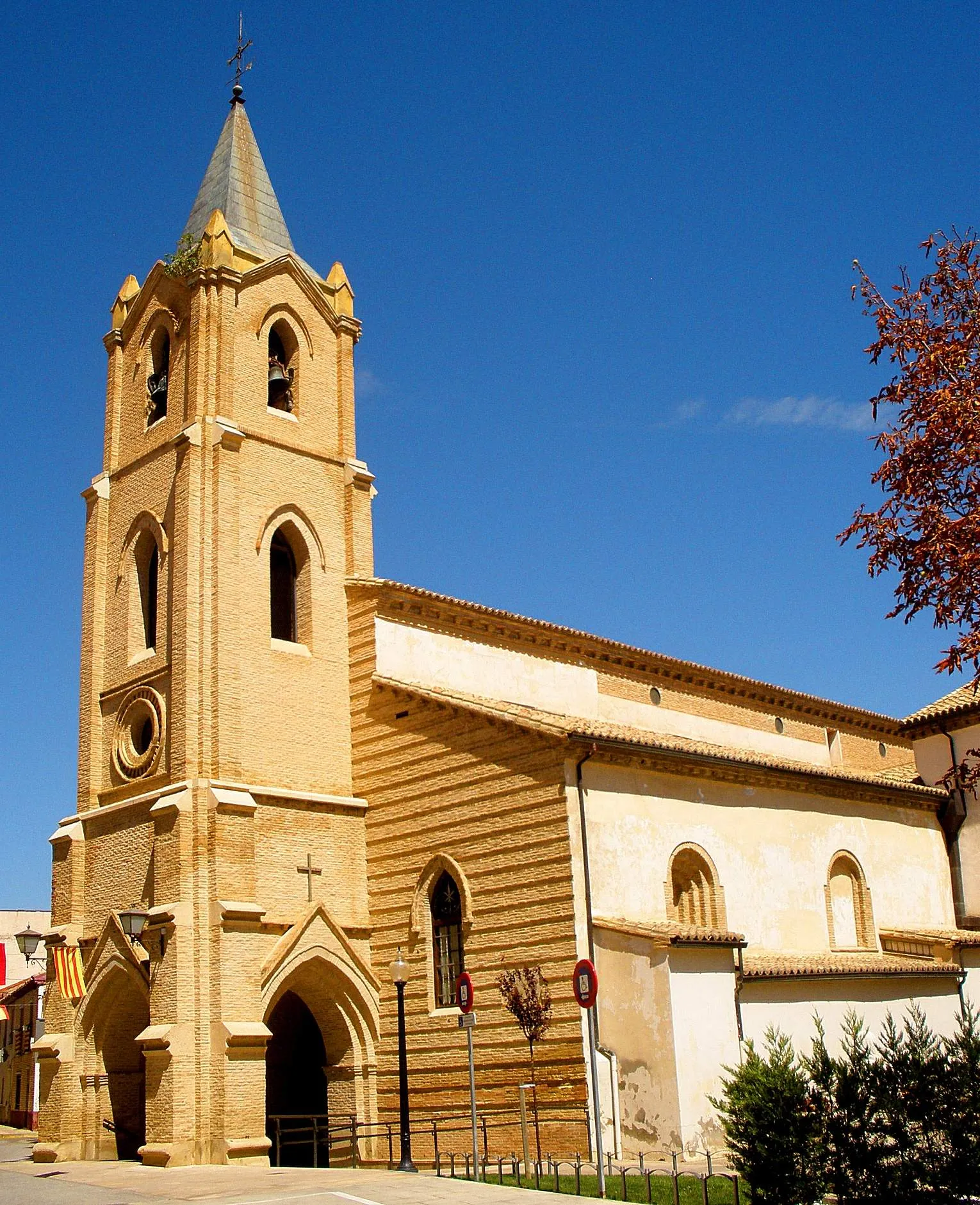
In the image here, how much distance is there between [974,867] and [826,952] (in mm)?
6695

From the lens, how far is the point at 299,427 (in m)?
27.3

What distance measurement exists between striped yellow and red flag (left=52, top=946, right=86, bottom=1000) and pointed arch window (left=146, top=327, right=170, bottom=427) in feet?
35.6

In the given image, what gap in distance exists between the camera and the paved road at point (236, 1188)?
1487cm

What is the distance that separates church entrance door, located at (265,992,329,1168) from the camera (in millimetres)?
24625

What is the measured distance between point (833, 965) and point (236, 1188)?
37.2 feet

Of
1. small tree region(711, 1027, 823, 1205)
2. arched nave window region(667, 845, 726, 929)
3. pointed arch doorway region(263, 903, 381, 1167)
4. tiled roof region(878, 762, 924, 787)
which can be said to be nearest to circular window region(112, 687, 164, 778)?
pointed arch doorway region(263, 903, 381, 1167)

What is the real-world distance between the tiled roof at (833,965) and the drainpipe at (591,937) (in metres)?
2.61

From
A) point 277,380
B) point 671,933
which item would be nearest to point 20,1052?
point 277,380

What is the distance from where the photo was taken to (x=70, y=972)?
2427 cm

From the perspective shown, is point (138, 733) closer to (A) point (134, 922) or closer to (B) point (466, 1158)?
(A) point (134, 922)

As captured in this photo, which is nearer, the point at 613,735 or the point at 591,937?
the point at 591,937

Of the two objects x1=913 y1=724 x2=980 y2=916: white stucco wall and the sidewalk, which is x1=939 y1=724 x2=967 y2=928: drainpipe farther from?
the sidewalk

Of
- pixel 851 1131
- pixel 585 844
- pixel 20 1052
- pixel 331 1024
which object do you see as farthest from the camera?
pixel 20 1052

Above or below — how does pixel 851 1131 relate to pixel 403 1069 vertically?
below
